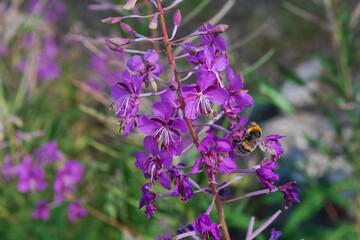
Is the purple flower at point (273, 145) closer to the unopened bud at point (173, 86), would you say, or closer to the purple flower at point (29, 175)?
the unopened bud at point (173, 86)

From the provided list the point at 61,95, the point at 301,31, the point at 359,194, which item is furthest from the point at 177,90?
the point at 301,31

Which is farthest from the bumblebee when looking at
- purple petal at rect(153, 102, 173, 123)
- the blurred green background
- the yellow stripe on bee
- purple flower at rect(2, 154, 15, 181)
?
purple flower at rect(2, 154, 15, 181)

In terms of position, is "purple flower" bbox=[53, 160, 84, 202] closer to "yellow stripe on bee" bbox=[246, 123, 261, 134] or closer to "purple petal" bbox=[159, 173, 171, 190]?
"yellow stripe on bee" bbox=[246, 123, 261, 134]

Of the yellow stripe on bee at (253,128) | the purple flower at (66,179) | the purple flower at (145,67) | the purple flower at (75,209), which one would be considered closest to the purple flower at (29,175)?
the purple flower at (66,179)

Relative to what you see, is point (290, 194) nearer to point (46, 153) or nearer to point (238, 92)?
point (238, 92)

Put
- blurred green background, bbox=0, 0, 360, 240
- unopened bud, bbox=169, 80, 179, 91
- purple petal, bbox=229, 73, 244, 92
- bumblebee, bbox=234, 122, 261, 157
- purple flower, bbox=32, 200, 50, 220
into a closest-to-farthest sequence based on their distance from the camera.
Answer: unopened bud, bbox=169, 80, 179, 91 → purple petal, bbox=229, 73, 244, 92 → bumblebee, bbox=234, 122, 261, 157 → blurred green background, bbox=0, 0, 360, 240 → purple flower, bbox=32, 200, 50, 220

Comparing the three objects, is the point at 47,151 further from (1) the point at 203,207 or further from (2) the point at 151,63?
(2) the point at 151,63
